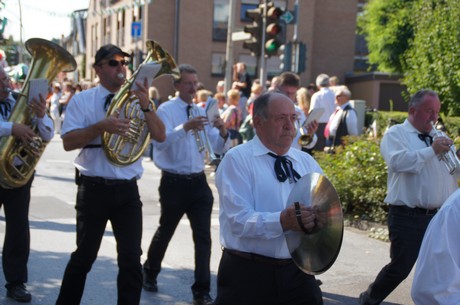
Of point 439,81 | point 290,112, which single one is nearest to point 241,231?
point 290,112

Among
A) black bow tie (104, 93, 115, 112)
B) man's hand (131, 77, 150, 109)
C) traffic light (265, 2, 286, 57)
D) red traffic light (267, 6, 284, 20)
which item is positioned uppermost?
red traffic light (267, 6, 284, 20)

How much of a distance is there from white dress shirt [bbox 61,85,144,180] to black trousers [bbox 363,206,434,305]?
2021mm

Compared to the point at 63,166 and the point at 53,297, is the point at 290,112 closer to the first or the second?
the point at 53,297

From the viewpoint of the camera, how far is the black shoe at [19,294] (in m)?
5.57

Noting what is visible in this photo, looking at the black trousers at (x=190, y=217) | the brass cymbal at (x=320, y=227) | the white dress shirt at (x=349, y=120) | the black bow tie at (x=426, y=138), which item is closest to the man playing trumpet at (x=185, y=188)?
the black trousers at (x=190, y=217)

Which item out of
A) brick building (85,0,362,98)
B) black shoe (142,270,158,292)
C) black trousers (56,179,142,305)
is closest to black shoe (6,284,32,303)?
black trousers (56,179,142,305)

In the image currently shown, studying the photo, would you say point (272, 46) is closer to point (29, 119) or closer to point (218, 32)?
point (29, 119)

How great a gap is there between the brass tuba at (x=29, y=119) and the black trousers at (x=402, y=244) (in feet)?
9.52

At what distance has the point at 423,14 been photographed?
1524 centimetres

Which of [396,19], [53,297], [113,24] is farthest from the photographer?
[113,24]

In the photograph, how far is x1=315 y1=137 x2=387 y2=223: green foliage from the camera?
8.94m

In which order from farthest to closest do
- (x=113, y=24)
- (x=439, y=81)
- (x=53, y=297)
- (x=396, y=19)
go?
(x=113, y=24) < (x=396, y=19) < (x=439, y=81) < (x=53, y=297)

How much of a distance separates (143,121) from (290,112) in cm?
185

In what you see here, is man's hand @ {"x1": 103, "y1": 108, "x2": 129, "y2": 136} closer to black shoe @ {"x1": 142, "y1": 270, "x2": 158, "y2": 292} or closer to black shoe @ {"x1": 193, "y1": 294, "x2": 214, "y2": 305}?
black shoe @ {"x1": 193, "y1": 294, "x2": 214, "y2": 305}
